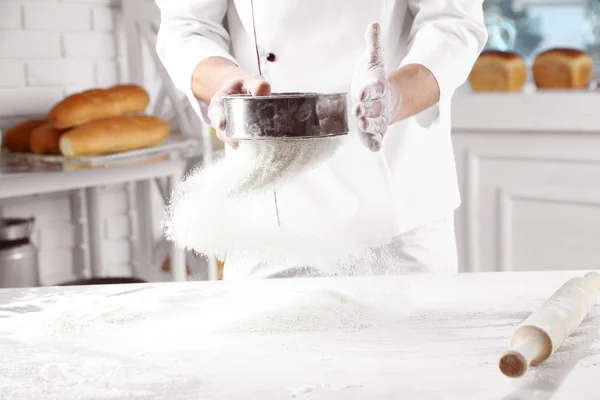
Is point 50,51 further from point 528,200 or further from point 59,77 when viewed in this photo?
point 528,200

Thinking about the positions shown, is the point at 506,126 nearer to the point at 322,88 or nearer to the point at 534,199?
the point at 534,199

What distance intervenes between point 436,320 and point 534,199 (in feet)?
4.97

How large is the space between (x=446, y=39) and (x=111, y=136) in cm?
112

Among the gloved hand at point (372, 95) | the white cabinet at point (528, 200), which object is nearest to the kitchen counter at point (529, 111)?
the white cabinet at point (528, 200)

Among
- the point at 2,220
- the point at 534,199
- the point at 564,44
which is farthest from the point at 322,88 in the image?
the point at 564,44

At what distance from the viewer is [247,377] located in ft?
2.69

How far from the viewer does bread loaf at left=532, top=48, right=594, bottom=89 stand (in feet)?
7.98

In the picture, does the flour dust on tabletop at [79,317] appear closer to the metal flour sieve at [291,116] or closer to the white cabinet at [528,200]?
the metal flour sieve at [291,116]

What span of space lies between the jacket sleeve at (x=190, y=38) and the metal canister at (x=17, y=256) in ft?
2.59

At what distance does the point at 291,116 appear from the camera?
2.94 ft

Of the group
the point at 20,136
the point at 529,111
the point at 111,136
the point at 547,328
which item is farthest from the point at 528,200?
the point at 547,328

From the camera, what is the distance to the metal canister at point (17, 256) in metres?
1.95

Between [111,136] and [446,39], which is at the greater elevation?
[446,39]

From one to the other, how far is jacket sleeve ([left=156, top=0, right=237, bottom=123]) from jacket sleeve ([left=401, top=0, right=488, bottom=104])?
1.03ft
